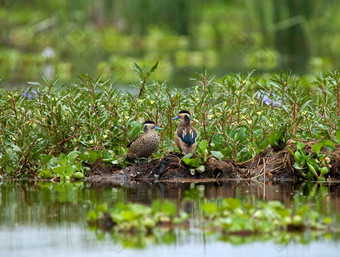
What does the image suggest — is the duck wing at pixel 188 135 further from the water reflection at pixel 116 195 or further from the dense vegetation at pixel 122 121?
the water reflection at pixel 116 195

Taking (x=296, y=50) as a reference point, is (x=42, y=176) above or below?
below

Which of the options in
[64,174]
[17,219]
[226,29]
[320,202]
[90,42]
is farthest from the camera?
[226,29]

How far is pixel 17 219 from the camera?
6.20 metres

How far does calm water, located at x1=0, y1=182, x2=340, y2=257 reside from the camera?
5215 mm

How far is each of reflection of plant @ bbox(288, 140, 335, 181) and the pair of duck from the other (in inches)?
44.3

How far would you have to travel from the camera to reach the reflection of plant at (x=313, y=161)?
7902 mm

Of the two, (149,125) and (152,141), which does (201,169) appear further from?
(149,125)

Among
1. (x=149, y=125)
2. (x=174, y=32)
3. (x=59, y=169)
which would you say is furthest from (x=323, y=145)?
(x=174, y=32)

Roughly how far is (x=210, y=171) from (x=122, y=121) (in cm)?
122

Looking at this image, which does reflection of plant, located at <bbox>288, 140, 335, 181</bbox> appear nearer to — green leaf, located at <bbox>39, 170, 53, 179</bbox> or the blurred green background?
green leaf, located at <bbox>39, 170, 53, 179</bbox>

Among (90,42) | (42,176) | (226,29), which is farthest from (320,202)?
(226,29)

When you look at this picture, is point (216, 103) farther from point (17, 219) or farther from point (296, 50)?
point (296, 50)

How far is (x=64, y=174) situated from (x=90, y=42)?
20969 millimetres

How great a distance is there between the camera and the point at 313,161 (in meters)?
7.90
